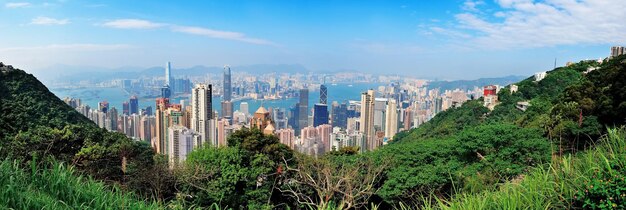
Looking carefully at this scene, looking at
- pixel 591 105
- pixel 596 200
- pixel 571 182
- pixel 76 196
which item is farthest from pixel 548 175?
pixel 591 105

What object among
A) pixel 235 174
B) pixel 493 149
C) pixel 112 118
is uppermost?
pixel 493 149

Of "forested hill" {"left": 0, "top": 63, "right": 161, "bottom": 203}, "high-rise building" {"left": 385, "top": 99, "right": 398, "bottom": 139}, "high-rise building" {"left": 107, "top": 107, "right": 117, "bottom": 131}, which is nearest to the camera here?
"forested hill" {"left": 0, "top": 63, "right": 161, "bottom": 203}

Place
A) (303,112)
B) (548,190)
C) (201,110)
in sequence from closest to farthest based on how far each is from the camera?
(548,190) → (201,110) → (303,112)

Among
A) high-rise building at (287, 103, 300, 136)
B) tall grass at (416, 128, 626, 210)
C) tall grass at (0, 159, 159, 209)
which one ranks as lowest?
high-rise building at (287, 103, 300, 136)

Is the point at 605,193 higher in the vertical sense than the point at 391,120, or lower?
higher

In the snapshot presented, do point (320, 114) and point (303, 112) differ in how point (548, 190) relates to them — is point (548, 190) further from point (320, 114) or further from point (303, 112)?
point (303, 112)

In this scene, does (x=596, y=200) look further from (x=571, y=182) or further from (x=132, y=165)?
(x=132, y=165)

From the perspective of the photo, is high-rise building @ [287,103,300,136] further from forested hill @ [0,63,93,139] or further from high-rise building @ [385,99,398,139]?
forested hill @ [0,63,93,139]

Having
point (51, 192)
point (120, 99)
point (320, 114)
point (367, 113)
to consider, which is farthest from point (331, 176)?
point (120, 99)

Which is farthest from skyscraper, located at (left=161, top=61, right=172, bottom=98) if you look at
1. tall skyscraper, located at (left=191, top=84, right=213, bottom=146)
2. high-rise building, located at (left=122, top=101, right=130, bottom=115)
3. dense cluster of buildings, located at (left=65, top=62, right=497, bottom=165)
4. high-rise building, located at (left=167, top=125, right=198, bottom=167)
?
high-rise building, located at (left=167, top=125, right=198, bottom=167)
